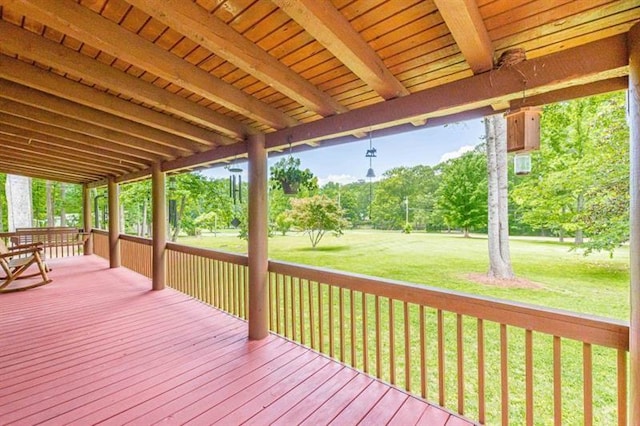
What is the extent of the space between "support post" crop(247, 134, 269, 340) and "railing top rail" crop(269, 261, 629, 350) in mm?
967

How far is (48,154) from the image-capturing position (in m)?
5.00

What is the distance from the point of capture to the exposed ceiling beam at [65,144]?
146 inches

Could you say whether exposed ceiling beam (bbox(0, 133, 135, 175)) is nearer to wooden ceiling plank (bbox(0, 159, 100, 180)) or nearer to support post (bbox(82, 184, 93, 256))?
wooden ceiling plank (bbox(0, 159, 100, 180))

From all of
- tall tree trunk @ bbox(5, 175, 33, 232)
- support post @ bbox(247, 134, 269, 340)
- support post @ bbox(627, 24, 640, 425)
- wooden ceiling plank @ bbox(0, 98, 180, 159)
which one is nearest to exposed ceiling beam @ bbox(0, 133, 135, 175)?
wooden ceiling plank @ bbox(0, 98, 180, 159)

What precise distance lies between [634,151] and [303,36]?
1.81 meters

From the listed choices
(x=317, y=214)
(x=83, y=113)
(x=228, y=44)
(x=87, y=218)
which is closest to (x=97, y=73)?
(x=83, y=113)

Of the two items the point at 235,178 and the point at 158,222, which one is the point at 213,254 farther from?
the point at 158,222

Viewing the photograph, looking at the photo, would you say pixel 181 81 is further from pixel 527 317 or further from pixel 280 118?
pixel 527 317

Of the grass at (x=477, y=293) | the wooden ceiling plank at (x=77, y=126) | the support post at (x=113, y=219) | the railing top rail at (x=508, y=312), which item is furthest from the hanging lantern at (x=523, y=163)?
the support post at (x=113, y=219)

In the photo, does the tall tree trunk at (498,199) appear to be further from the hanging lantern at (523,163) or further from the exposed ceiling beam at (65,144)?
the exposed ceiling beam at (65,144)

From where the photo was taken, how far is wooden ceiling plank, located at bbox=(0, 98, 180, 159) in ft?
9.69

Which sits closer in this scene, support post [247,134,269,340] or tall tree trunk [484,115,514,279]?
support post [247,134,269,340]

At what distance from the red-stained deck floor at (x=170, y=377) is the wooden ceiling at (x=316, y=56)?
7.09 ft

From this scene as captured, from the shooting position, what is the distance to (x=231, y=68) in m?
2.21
